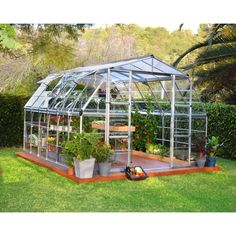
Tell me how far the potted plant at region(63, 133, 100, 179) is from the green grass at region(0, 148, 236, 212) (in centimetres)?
30

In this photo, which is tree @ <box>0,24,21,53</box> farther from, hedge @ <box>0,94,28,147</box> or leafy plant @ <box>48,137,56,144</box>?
hedge @ <box>0,94,28,147</box>

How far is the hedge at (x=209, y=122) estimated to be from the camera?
1107 cm

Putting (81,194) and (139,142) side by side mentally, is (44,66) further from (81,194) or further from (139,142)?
(81,194)

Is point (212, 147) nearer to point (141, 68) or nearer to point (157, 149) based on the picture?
point (157, 149)

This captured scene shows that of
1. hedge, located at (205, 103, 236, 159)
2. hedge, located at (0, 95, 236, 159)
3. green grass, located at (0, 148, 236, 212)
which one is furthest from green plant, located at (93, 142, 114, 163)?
hedge, located at (205, 103, 236, 159)

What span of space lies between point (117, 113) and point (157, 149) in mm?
2254

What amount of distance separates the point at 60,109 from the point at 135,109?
280cm

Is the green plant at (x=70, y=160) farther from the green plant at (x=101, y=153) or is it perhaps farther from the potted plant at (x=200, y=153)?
the potted plant at (x=200, y=153)

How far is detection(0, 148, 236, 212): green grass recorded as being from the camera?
20.3 feet

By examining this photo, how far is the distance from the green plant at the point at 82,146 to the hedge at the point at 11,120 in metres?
5.41

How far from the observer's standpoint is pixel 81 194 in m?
6.99

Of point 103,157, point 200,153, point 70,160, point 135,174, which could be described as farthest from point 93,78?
point 200,153

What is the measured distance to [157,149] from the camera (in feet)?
34.7
